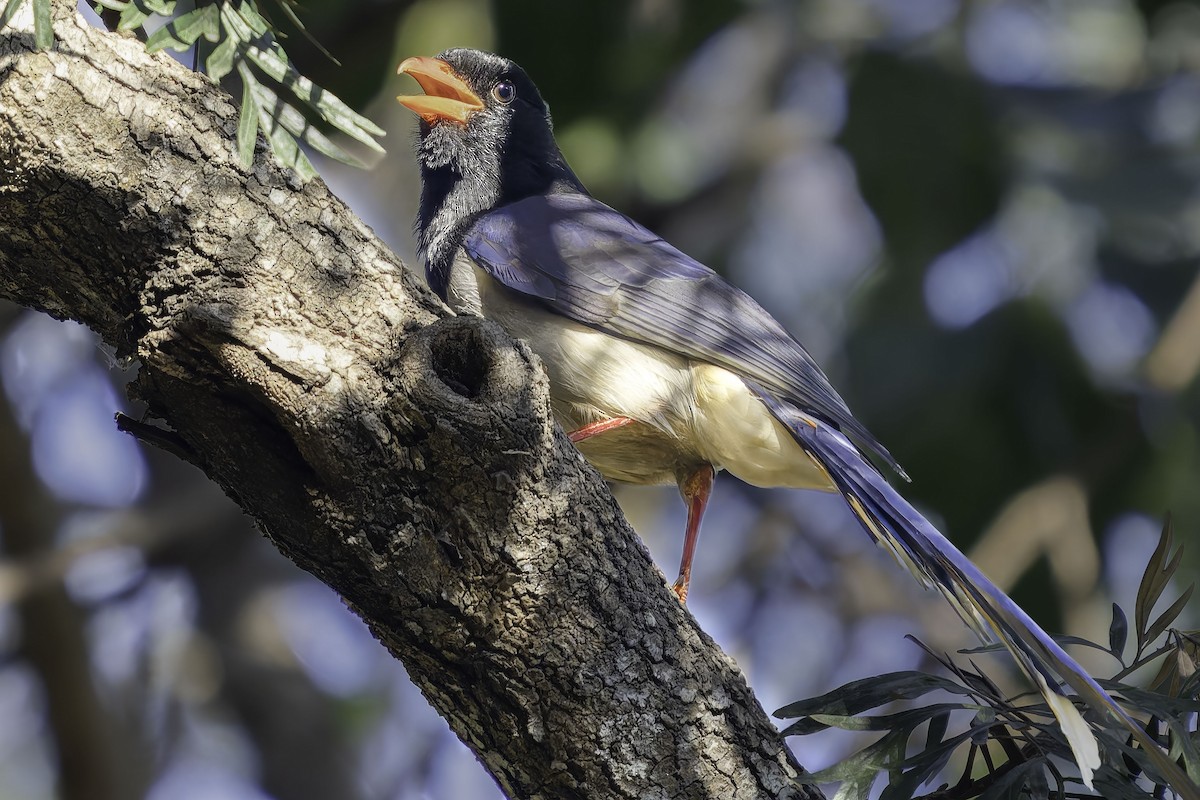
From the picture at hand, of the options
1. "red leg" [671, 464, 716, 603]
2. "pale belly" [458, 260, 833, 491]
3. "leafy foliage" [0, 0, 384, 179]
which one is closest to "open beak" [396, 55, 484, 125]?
"pale belly" [458, 260, 833, 491]

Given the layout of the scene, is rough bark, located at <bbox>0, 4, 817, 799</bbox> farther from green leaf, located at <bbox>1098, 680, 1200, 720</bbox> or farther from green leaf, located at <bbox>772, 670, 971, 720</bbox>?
green leaf, located at <bbox>1098, 680, 1200, 720</bbox>

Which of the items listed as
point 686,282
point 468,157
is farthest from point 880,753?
point 468,157

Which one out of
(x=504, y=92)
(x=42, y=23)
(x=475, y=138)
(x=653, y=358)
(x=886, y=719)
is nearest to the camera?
(x=42, y=23)

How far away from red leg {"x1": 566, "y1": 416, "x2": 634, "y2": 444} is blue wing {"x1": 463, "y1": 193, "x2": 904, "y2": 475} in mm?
284

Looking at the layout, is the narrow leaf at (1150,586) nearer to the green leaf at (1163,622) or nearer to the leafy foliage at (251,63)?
the green leaf at (1163,622)

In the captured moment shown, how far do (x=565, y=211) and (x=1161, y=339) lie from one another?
3.53 meters

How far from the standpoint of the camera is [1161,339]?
6543 millimetres

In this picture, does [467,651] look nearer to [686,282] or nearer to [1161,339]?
[686,282]

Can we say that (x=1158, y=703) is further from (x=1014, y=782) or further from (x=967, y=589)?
(x=967, y=589)

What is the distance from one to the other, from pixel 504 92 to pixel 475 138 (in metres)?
0.26

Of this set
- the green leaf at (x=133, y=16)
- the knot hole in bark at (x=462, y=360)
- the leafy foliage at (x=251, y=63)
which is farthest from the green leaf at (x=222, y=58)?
the knot hole in bark at (x=462, y=360)

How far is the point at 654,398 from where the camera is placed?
4051 millimetres

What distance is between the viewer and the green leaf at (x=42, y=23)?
2.25 meters

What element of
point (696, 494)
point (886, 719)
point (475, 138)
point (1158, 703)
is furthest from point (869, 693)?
point (475, 138)
